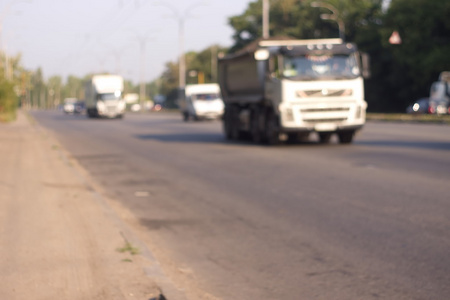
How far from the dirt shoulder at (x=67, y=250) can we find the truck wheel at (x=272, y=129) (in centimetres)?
1040

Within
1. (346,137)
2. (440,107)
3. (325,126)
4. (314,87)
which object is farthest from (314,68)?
(440,107)

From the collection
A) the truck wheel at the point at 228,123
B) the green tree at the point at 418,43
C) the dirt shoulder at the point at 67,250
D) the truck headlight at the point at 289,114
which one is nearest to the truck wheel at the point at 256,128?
the truck headlight at the point at 289,114

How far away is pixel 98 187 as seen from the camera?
1387 centimetres

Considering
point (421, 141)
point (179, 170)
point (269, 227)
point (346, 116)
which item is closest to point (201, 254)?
point (269, 227)

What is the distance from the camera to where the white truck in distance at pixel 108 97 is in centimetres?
6225

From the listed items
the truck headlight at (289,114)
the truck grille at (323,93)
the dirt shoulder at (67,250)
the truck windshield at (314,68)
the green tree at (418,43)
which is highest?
the green tree at (418,43)

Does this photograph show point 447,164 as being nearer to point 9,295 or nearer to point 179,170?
point 179,170

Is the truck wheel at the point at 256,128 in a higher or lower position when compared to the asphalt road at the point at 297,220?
higher

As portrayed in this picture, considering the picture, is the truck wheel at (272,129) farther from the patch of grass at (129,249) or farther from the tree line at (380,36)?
the tree line at (380,36)

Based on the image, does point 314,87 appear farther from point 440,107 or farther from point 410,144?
point 440,107

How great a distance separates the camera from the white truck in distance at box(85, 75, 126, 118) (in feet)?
204

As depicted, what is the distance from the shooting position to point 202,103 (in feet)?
162

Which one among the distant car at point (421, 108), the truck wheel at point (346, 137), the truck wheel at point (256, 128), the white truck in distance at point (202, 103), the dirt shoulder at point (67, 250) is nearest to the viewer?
the dirt shoulder at point (67, 250)

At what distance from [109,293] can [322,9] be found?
265 feet
